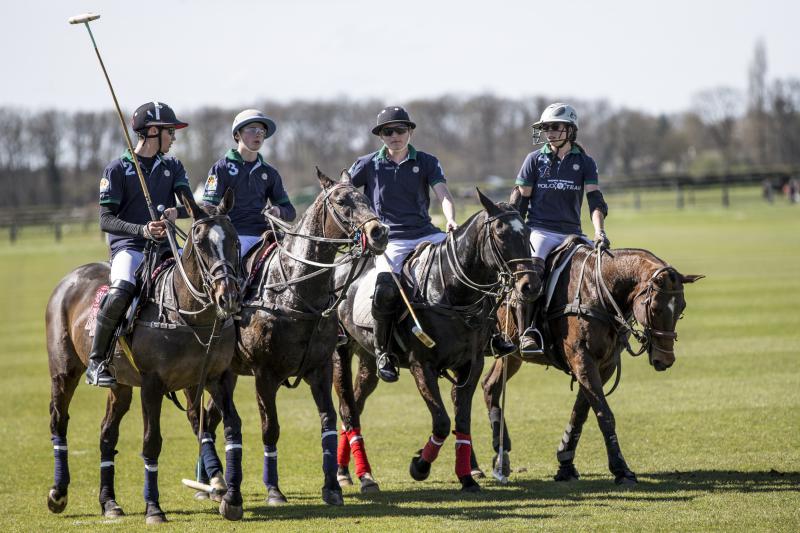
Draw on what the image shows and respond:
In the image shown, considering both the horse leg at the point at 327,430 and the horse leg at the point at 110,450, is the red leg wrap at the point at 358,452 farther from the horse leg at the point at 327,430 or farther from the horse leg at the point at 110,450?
the horse leg at the point at 110,450

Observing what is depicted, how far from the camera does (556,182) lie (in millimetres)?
10891

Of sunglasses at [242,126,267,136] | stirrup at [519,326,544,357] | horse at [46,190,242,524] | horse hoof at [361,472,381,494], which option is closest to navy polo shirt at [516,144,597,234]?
stirrup at [519,326,544,357]

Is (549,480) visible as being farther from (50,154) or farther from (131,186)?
(50,154)

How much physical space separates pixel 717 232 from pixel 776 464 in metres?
40.8

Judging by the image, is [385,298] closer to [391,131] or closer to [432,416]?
[432,416]

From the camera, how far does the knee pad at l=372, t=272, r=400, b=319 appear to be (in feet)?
32.4

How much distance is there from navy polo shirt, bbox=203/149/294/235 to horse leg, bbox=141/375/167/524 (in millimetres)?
2115

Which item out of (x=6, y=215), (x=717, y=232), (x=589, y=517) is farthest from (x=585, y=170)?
(x=6, y=215)

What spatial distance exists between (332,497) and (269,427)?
80 cm

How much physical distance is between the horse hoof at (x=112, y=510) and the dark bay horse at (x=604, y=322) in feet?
11.1

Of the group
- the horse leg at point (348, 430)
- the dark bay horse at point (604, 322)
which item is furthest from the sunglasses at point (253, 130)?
the dark bay horse at point (604, 322)

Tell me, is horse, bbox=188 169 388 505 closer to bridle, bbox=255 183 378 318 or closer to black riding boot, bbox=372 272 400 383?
bridle, bbox=255 183 378 318

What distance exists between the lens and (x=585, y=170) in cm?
1089

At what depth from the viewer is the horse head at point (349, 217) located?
334 inches
